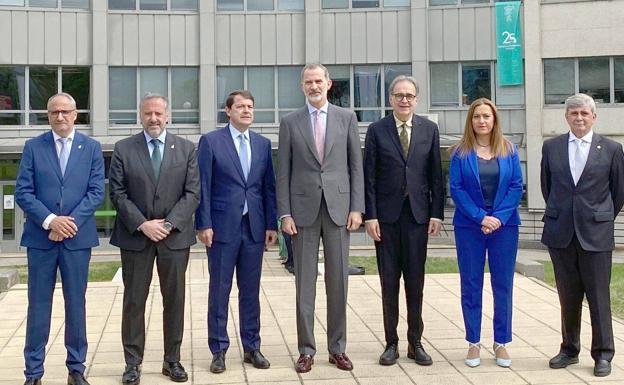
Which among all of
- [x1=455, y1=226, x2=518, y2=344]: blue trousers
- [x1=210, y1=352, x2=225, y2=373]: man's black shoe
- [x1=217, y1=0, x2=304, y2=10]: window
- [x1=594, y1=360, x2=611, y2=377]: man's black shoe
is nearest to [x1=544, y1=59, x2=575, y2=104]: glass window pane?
[x1=217, y1=0, x2=304, y2=10]: window

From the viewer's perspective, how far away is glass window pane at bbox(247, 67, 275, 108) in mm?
25125

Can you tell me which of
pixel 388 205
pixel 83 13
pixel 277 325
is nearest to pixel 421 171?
pixel 388 205

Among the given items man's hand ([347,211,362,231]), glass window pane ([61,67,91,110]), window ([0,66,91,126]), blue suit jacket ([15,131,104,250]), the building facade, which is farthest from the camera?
glass window pane ([61,67,91,110])

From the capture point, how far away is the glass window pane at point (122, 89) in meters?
24.8

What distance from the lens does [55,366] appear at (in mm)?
5988

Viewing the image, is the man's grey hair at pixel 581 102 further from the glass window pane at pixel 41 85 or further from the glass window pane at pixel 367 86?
the glass window pane at pixel 41 85

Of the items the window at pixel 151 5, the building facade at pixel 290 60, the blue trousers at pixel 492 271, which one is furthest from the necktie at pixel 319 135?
the window at pixel 151 5

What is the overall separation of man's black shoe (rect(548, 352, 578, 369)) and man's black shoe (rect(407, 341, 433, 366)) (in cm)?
103

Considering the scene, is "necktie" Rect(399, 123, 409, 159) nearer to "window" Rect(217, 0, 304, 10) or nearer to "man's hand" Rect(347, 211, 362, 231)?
"man's hand" Rect(347, 211, 362, 231)

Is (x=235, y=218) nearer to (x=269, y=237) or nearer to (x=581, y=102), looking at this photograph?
(x=269, y=237)

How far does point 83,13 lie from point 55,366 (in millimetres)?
21036

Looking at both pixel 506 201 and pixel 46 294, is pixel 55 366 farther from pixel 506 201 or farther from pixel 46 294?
pixel 506 201

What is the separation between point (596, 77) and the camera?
24.5m

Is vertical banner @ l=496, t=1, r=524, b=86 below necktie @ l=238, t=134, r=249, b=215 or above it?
above
